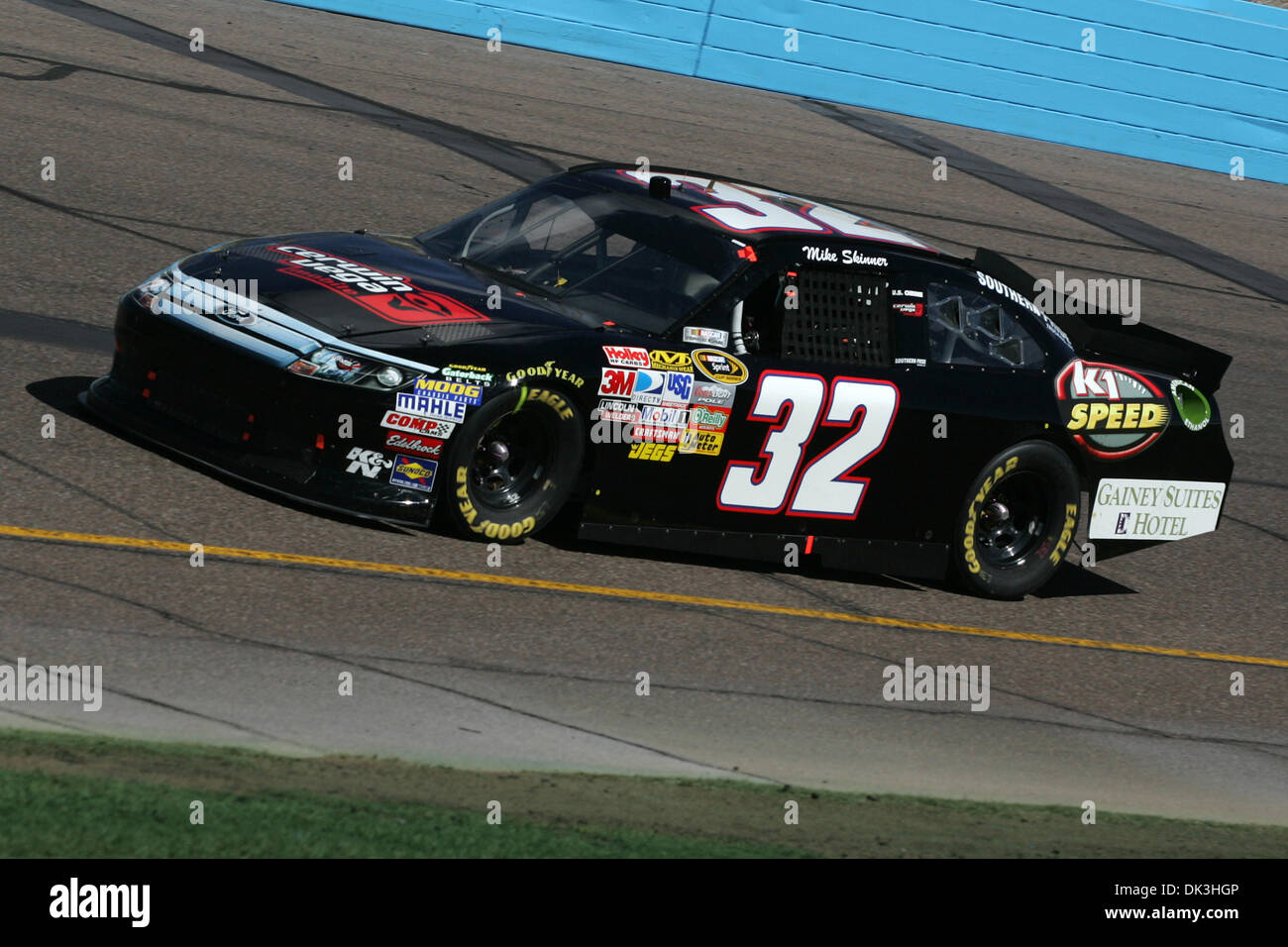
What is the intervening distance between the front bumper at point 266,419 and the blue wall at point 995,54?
45.7ft

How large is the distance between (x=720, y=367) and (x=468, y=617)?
1680mm

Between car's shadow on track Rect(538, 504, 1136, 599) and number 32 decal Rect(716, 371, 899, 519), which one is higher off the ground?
number 32 decal Rect(716, 371, 899, 519)

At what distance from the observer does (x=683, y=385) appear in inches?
297

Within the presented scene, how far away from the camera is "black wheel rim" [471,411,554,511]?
24.1ft

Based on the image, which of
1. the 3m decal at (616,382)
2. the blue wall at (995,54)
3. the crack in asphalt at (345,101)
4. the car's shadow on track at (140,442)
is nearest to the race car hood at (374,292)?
the 3m decal at (616,382)

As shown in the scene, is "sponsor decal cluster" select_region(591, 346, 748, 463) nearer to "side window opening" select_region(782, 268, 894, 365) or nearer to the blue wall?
"side window opening" select_region(782, 268, 894, 365)

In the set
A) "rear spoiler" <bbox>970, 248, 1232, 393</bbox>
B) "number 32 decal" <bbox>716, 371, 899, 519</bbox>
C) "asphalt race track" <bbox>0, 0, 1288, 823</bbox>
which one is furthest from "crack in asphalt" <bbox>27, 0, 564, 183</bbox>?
"number 32 decal" <bbox>716, 371, 899, 519</bbox>

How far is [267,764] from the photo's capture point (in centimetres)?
529

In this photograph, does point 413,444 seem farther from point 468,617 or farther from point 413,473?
point 468,617

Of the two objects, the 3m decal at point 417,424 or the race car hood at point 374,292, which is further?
the race car hood at point 374,292

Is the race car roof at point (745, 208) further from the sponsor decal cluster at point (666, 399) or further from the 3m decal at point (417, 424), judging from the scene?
the 3m decal at point (417, 424)

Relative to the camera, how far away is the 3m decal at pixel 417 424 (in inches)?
274

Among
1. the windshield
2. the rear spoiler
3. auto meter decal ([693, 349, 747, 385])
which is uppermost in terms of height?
the windshield

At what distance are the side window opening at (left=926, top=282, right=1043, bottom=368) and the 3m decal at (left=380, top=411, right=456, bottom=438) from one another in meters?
2.53
